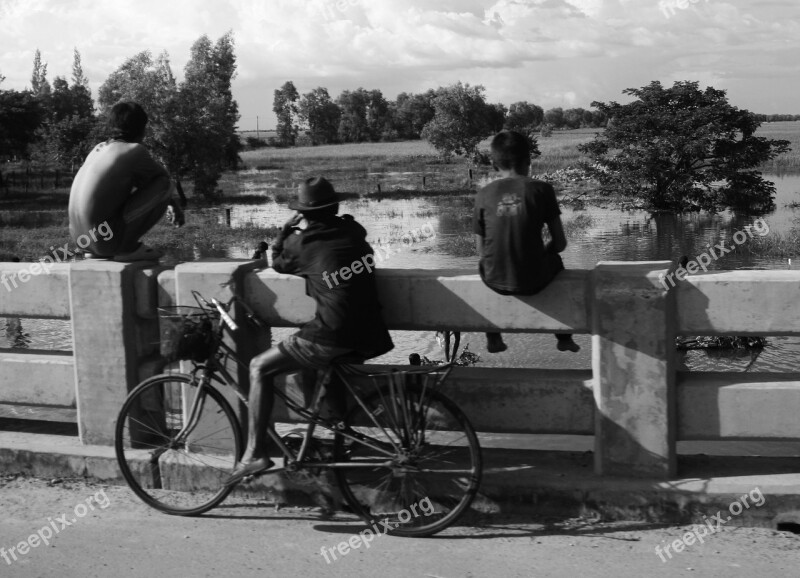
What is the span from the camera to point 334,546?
486 centimetres

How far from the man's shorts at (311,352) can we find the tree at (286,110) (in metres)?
150

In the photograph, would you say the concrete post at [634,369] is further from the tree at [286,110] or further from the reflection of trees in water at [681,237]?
the tree at [286,110]

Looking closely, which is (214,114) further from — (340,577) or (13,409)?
(340,577)

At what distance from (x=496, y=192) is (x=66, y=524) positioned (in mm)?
2812

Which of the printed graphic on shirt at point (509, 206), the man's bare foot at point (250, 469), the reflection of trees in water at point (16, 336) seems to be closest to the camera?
the printed graphic on shirt at point (509, 206)

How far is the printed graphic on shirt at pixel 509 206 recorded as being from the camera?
5.00 m

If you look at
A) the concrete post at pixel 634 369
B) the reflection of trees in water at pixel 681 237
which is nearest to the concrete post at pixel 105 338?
→ the concrete post at pixel 634 369

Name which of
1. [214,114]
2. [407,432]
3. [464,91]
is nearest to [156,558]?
[407,432]

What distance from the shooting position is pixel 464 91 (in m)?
79.2

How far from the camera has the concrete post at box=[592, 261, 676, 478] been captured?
16.1 ft

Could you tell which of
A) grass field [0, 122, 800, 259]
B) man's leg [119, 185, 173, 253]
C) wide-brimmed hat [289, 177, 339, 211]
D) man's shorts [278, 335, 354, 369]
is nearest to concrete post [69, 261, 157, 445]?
man's leg [119, 185, 173, 253]

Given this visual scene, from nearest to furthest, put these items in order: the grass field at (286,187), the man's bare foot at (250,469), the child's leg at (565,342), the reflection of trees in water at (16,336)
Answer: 1. the man's bare foot at (250,469)
2. the child's leg at (565,342)
3. the reflection of trees in water at (16,336)
4. the grass field at (286,187)

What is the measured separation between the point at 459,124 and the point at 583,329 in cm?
7198

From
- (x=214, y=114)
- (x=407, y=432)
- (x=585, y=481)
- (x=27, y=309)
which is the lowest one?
(x=585, y=481)
